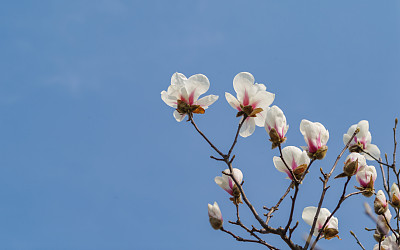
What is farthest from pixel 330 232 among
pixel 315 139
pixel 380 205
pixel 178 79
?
pixel 178 79

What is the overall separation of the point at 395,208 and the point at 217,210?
4.07ft

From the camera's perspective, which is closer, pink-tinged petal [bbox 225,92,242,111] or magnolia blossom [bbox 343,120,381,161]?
pink-tinged petal [bbox 225,92,242,111]

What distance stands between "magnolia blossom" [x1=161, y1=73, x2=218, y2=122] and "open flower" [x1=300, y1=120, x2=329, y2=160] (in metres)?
0.55

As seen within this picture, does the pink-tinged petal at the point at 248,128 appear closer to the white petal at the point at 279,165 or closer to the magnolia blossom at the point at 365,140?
the white petal at the point at 279,165

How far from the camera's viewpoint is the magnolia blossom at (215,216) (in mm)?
2219

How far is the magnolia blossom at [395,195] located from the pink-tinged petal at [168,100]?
1.51 m

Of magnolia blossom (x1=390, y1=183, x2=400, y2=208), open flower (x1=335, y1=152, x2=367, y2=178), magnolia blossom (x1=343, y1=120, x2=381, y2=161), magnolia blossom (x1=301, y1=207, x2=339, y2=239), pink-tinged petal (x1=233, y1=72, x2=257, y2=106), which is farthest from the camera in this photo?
magnolia blossom (x1=343, y1=120, x2=381, y2=161)

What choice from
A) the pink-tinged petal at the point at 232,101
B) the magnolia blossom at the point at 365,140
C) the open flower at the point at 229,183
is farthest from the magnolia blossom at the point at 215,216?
the magnolia blossom at the point at 365,140

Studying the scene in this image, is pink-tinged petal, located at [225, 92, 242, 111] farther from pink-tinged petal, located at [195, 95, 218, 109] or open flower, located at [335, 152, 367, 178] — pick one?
open flower, located at [335, 152, 367, 178]

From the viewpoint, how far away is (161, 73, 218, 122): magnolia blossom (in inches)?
94.7

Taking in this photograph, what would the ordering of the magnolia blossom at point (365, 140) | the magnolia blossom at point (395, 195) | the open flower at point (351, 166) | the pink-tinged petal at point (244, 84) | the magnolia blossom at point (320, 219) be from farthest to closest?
the magnolia blossom at point (365, 140) → the magnolia blossom at point (395, 195) → the magnolia blossom at point (320, 219) → the pink-tinged petal at point (244, 84) → the open flower at point (351, 166)

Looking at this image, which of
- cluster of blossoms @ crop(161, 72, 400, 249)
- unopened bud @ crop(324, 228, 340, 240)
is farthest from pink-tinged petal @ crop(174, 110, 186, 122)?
unopened bud @ crop(324, 228, 340, 240)

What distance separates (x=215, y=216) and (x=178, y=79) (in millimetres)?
797

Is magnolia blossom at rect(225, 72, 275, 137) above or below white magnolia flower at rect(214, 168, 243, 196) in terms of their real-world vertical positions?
above
